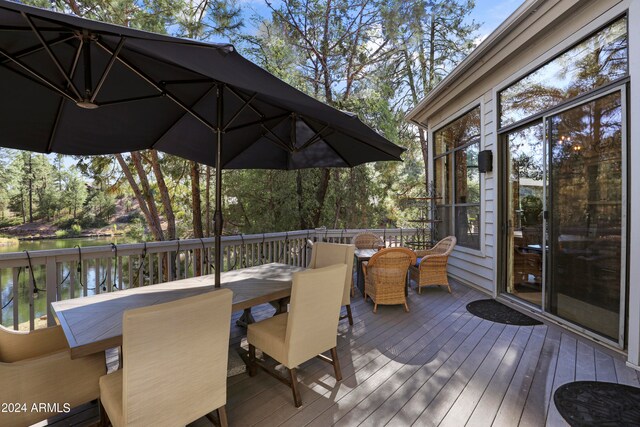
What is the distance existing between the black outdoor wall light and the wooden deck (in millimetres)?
2134

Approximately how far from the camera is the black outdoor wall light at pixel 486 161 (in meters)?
4.21

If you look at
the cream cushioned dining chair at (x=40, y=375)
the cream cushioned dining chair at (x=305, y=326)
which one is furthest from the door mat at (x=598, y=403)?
the cream cushioned dining chair at (x=40, y=375)

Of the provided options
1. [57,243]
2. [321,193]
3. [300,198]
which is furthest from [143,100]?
[57,243]

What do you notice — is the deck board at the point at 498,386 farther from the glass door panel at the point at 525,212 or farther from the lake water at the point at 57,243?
the lake water at the point at 57,243

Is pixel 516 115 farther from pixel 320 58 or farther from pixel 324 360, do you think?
pixel 320 58

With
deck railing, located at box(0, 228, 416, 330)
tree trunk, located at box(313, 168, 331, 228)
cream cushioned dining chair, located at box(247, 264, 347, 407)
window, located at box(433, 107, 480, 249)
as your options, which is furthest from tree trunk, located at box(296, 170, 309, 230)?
cream cushioned dining chair, located at box(247, 264, 347, 407)

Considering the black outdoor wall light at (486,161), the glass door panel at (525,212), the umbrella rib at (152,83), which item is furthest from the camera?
the black outdoor wall light at (486,161)

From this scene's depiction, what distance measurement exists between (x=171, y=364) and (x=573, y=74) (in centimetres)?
424

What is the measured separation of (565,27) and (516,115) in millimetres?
997

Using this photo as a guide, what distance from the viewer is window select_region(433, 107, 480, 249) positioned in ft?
15.4

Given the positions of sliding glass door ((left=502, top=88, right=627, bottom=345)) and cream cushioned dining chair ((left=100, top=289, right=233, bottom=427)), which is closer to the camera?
cream cushioned dining chair ((left=100, top=289, right=233, bottom=427))

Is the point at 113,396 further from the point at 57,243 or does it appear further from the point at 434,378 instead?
the point at 57,243

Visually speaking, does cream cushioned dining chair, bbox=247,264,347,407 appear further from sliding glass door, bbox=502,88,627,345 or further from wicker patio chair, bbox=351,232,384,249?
Result: wicker patio chair, bbox=351,232,384,249

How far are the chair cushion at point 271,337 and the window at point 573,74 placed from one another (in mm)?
3564
